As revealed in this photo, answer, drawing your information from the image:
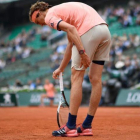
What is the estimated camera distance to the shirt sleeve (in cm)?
460

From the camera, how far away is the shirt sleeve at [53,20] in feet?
15.1

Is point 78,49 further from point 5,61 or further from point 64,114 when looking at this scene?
point 5,61

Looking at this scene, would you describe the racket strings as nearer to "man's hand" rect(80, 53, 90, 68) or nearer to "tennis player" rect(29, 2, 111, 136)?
"tennis player" rect(29, 2, 111, 136)

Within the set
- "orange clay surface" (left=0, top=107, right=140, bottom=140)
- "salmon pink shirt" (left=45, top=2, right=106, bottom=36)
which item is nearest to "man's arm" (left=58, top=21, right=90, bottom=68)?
"salmon pink shirt" (left=45, top=2, right=106, bottom=36)

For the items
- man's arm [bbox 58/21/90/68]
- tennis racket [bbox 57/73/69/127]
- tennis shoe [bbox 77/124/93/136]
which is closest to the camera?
man's arm [bbox 58/21/90/68]

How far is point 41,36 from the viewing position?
30625 mm

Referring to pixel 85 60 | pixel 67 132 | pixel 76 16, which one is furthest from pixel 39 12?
pixel 67 132

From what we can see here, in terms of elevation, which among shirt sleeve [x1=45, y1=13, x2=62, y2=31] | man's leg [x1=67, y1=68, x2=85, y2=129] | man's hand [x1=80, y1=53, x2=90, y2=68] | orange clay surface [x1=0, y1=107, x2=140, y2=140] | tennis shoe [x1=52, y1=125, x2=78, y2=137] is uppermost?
shirt sleeve [x1=45, y1=13, x2=62, y2=31]

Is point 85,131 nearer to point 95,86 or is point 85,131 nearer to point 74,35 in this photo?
point 95,86

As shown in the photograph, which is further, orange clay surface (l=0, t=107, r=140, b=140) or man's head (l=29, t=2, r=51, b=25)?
man's head (l=29, t=2, r=51, b=25)

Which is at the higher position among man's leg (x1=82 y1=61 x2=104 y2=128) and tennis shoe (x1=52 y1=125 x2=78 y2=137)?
man's leg (x1=82 y1=61 x2=104 y2=128)

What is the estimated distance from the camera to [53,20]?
4625 mm

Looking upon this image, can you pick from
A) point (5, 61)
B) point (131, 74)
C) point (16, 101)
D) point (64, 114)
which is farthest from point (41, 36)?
point (64, 114)

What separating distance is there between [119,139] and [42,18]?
2.05 m
